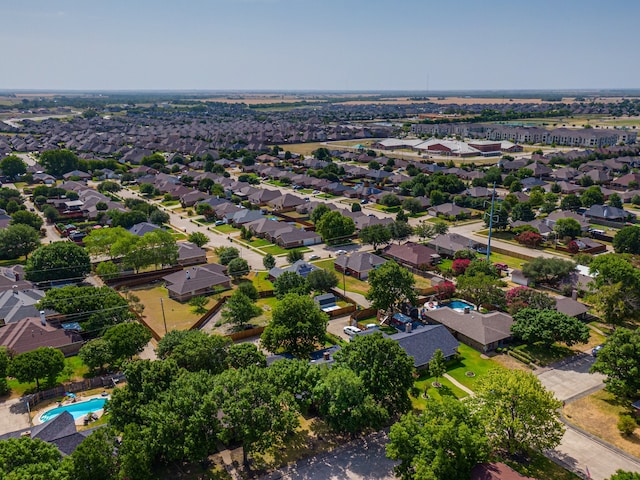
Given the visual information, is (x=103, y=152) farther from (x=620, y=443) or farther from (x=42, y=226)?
(x=620, y=443)

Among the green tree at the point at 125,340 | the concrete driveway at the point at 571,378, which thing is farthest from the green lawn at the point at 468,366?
the green tree at the point at 125,340

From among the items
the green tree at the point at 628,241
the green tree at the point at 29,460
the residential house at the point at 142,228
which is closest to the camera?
the green tree at the point at 29,460

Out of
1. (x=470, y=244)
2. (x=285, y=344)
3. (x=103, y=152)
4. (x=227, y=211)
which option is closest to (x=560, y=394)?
(x=285, y=344)

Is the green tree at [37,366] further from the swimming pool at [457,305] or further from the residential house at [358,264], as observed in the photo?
the swimming pool at [457,305]

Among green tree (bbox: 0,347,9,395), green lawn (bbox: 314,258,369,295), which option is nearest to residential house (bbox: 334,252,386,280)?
green lawn (bbox: 314,258,369,295)

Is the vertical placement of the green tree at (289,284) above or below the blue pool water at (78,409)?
above
